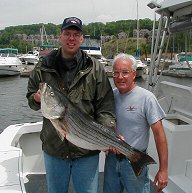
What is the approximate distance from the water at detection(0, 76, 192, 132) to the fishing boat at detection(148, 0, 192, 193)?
25.2 inches

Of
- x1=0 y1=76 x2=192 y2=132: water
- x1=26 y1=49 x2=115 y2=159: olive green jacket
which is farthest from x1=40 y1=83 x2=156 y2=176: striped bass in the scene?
x1=0 y1=76 x2=192 y2=132: water

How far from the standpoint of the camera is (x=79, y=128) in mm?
2566

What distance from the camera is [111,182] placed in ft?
9.45

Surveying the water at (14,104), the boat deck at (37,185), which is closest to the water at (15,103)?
the water at (14,104)

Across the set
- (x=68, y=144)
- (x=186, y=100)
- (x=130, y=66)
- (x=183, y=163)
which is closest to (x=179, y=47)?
(x=186, y=100)

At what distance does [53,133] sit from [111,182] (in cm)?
66

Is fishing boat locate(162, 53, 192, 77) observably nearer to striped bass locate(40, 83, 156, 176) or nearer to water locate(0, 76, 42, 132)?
striped bass locate(40, 83, 156, 176)

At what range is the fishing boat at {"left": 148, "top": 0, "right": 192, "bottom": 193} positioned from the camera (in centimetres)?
394

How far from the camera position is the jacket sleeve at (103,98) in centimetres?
270

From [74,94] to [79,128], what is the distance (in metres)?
0.29

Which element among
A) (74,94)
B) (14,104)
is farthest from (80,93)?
(14,104)

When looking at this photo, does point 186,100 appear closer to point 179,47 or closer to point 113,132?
point 179,47

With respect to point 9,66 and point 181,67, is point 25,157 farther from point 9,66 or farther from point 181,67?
point 9,66

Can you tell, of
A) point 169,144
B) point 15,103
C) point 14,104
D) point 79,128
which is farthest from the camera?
point 15,103
